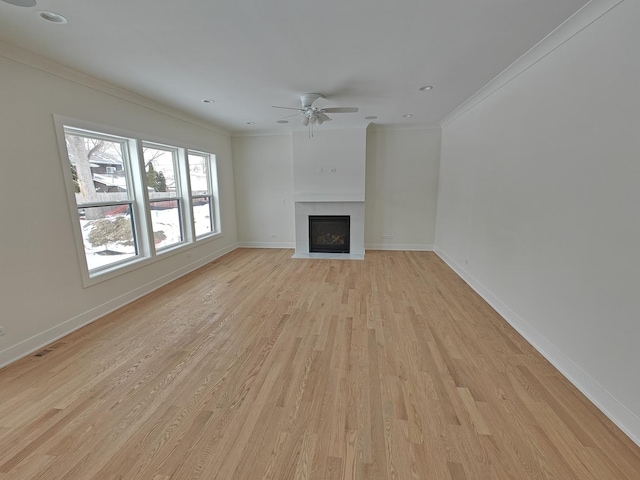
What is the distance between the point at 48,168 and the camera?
260cm

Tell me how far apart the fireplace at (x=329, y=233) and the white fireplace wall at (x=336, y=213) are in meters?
0.09

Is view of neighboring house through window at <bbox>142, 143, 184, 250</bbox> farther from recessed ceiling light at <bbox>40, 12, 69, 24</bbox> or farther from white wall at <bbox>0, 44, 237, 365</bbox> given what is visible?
recessed ceiling light at <bbox>40, 12, 69, 24</bbox>

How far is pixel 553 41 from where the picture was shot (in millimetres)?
2229

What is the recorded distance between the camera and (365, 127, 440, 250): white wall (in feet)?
18.9

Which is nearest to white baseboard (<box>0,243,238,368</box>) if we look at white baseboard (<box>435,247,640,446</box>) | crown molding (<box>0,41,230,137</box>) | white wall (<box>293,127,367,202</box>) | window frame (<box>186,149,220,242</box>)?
window frame (<box>186,149,220,242</box>)

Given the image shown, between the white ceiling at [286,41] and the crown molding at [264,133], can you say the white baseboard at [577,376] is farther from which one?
the crown molding at [264,133]

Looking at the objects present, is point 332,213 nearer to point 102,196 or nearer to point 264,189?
point 264,189

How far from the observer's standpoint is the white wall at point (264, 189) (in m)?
6.15

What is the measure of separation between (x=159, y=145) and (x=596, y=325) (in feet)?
17.2

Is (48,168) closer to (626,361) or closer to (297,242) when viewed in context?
(297,242)

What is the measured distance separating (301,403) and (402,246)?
4.83 m

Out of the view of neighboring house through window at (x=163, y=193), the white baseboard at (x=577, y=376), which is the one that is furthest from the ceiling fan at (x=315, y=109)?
the white baseboard at (x=577, y=376)

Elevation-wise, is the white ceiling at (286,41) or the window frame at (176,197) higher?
the white ceiling at (286,41)

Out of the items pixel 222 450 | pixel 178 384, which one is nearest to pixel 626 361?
pixel 222 450
